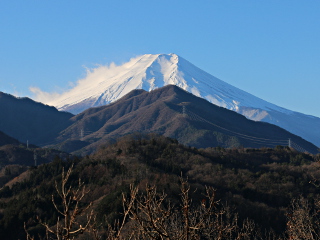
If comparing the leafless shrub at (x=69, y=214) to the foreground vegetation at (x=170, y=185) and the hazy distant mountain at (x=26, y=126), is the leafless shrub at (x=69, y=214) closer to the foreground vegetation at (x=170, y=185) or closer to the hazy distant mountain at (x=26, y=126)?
the foreground vegetation at (x=170, y=185)

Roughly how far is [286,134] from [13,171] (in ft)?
396

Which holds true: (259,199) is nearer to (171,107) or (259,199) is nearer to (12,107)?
(171,107)

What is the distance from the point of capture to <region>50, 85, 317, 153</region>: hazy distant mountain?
14888 cm

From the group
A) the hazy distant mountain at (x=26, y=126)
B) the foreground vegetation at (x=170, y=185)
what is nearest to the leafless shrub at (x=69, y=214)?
the foreground vegetation at (x=170, y=185)

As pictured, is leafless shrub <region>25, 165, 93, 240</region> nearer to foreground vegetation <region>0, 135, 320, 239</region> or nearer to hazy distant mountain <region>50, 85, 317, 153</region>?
foreground vegetation <region>0, 135, 320, 239</region>

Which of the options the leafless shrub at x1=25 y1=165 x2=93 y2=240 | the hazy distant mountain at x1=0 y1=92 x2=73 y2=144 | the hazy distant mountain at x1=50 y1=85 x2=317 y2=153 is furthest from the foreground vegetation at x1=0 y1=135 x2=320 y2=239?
the hazy distant mountain at x1=0 y1=92 x2=73 y2=144

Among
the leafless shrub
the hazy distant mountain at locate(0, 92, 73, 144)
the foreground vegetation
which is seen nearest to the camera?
the leafless shrub

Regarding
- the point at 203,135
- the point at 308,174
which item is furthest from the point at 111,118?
the point at 308,174

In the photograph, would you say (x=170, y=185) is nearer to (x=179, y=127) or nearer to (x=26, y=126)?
(x=179, y=127)

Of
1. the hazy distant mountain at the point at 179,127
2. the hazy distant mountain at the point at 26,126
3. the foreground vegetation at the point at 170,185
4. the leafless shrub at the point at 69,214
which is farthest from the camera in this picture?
the hazy distant mountain at the point at 26,126

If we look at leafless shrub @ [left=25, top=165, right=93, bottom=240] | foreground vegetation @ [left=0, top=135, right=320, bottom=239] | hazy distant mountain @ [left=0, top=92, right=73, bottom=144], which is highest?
leafless shrub @ [left=25, top=165, right=93, bottom=240]

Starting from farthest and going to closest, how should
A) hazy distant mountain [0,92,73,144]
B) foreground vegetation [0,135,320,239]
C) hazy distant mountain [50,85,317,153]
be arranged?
hazy distant mountain [0,92,73,144] → hazy distant mountain [50,85,317,153] → foreground vegetation [0,135,320,239]

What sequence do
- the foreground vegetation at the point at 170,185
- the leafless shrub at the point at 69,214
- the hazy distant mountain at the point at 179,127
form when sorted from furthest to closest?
the hazy distant mountain at the point at 179,127 < the foreground vegetation at the point at 170,185 < the leafless shrub at the point at 69,214

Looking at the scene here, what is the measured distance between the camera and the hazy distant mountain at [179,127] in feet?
488
